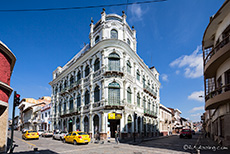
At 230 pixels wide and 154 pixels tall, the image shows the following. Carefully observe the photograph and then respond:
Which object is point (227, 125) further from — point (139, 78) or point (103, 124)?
point (139, 78)

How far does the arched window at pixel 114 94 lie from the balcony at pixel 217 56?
11.9 m

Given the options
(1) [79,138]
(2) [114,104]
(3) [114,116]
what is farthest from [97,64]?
(1) [79,138]

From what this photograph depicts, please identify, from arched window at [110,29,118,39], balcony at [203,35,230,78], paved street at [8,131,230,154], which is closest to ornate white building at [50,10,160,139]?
arched window at [110,29,118,39]

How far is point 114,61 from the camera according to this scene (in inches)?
1043

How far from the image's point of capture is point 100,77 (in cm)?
2622

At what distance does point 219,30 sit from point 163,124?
36.8m

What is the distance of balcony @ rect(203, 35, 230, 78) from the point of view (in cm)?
1305

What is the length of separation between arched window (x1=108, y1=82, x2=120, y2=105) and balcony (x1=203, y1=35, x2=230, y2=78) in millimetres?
11874

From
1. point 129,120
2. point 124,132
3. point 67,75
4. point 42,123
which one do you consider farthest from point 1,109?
point 42,123

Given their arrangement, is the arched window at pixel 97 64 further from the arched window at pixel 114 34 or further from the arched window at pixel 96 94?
the arched window at pixel 114 34

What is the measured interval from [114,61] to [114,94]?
199 inches

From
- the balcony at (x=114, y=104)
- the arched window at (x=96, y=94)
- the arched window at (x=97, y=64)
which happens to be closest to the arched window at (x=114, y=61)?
the arched window at (x=97, y=64)

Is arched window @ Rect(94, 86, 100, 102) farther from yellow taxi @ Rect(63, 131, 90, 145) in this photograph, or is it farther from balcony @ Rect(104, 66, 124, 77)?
yellow taxi @ Rect(63, 131, 90, 145)

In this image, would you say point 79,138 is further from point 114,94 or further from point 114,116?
point 114,94
